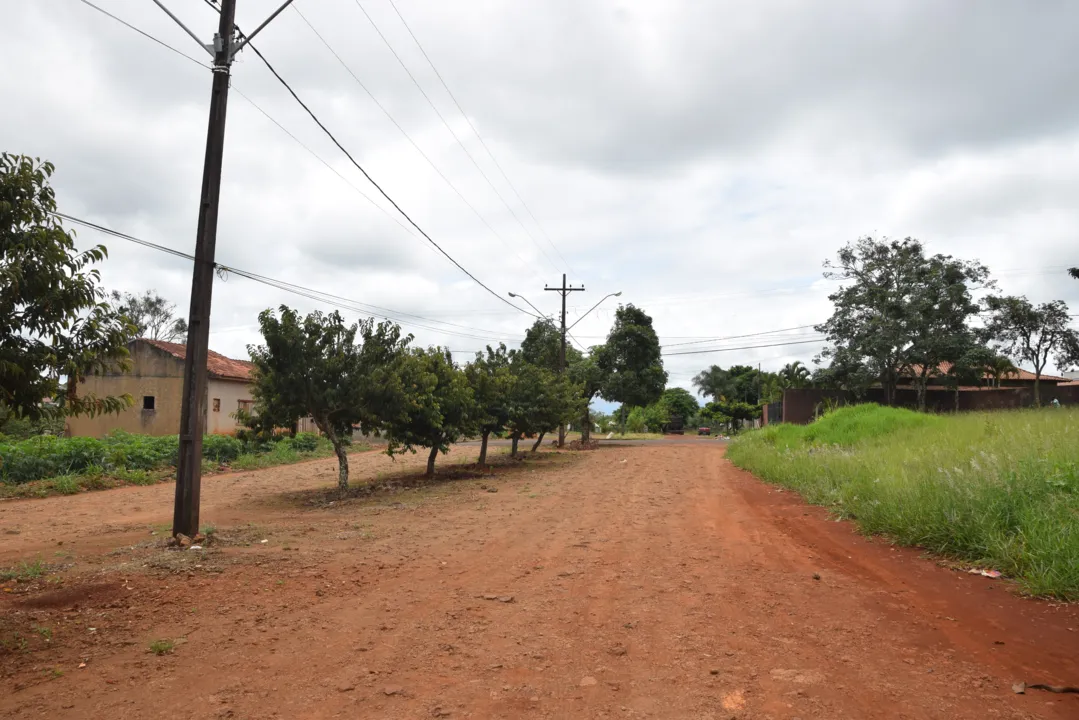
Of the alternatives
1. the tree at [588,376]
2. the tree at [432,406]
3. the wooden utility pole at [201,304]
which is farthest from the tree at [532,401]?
the wooden utility pole at [201,304]

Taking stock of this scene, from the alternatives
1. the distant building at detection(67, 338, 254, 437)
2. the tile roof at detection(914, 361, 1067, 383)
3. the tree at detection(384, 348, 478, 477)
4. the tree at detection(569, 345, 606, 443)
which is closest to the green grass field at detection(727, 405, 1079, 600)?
the tree at detection(384, 348, 478, 477)

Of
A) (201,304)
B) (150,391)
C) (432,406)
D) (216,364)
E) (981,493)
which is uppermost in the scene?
(216,364)

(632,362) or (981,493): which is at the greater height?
(632,362)

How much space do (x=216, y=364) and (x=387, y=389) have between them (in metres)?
24.2

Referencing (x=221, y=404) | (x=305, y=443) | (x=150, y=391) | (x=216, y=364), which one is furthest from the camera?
(x=216, y=364)

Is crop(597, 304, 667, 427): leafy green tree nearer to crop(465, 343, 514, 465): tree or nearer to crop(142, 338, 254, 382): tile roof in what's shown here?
crop(465, 343, 514, 465): tree

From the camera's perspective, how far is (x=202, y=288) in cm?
938

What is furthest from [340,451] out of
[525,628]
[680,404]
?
[680,404]

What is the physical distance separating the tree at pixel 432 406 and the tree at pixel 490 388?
1.13m

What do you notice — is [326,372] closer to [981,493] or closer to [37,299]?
[37,299]

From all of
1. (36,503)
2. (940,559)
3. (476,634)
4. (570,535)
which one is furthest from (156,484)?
(940,559)

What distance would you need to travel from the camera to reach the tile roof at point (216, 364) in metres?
33.6

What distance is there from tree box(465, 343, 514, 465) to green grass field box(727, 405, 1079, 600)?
9500mm

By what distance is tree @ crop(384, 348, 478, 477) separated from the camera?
16.5m
